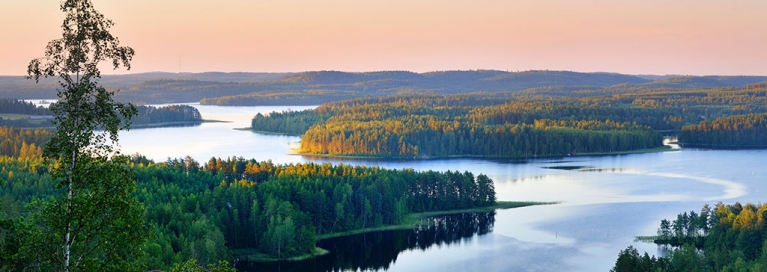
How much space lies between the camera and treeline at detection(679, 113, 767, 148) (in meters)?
112

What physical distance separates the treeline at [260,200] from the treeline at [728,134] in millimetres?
65836

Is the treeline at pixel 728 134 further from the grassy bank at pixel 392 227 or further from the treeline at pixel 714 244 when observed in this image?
the treeline at pixel 714 244

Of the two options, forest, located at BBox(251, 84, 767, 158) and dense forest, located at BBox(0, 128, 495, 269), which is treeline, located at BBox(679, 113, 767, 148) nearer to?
forest, located at BBox(251, 84, 767, 158)

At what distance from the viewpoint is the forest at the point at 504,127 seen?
97875mm

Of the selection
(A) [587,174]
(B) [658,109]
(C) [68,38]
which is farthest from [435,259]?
(B) [658,109]

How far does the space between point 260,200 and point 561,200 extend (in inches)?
871

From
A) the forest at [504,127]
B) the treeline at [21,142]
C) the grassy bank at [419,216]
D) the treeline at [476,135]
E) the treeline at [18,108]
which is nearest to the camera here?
the grassy bank at [419,216]

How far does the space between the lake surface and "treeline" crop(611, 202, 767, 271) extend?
220 cm

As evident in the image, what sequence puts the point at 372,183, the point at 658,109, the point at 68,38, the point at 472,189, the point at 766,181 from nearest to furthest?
1. the point at 68,38
2. the point at 372,183
3. the point at 472,189
4. the point at 766,181
5. the point at 658,109

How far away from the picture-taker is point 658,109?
145 m

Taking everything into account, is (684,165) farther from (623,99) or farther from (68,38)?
(623,99)

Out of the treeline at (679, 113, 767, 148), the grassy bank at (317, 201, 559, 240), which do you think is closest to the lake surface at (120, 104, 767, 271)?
the grassy bank at (317, 201, 559, 240)

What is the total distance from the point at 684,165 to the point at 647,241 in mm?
42921

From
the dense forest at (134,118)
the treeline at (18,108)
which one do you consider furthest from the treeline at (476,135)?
the treeline at (18,108)
